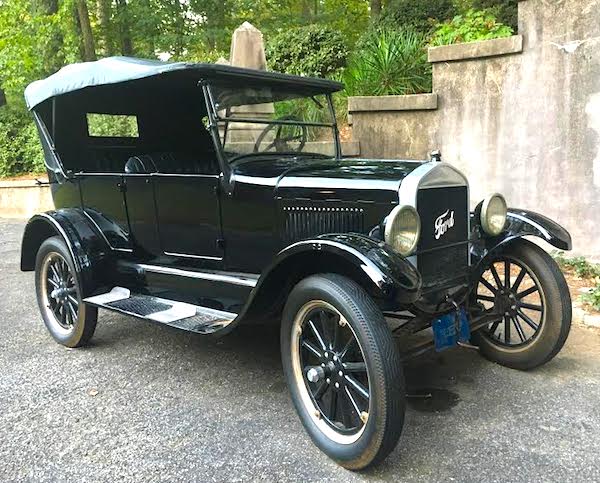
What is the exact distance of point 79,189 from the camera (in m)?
4.44

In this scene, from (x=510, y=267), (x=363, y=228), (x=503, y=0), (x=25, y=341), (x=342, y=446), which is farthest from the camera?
(x=503, y=0)

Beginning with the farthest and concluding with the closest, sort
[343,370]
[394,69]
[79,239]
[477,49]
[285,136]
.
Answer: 1. [394,69]
2. [477,49]
3. [79,239]
4. [285,136]
5. [343,370]

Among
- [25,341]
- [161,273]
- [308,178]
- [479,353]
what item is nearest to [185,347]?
[161,273]

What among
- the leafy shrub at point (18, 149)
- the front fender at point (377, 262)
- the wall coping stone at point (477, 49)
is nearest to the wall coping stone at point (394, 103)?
the wall coping stone at point (477, 49)

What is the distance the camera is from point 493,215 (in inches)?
131

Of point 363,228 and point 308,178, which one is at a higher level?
point 308,178

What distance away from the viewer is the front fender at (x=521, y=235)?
3219 millimetres

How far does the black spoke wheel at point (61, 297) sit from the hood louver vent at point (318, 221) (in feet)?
5.68

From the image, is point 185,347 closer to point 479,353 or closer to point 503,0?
point 479,353

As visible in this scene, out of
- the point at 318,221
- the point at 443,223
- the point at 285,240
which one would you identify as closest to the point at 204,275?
the point at 285,240

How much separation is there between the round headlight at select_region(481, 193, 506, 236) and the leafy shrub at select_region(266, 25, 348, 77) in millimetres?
5699

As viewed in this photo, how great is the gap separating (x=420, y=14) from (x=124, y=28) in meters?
9.34

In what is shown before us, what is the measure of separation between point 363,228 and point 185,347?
1.82 m

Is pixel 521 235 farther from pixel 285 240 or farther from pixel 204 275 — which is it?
pixel 204 275
